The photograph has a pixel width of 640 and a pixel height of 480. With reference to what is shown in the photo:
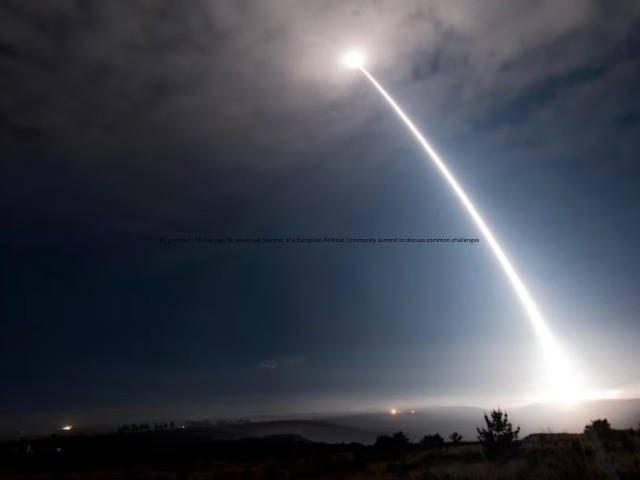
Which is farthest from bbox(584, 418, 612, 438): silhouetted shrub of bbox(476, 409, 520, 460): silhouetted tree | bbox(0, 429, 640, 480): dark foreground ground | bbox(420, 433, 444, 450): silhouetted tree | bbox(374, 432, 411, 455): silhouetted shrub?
bbox(374, 432, 411, 455): silhouetted shrub

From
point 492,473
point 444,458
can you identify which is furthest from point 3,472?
point 492,473

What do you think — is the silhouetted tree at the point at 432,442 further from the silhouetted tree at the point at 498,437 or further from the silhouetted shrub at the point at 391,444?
the silhouetted tree at the point at 498,437

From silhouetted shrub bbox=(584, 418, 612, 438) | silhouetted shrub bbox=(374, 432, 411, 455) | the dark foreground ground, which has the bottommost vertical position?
the dark foreground ground

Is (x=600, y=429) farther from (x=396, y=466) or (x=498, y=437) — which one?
(x=396, y=466)

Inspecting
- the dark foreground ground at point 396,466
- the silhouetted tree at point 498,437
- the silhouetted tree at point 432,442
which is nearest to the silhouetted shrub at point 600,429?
the dark foreground ground at point 396,466

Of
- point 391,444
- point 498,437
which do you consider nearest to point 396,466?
point 498,437

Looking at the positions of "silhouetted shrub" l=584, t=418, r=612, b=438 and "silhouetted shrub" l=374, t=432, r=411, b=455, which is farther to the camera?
"silhouetted shrub" l=374, t=432, r=411, b=455

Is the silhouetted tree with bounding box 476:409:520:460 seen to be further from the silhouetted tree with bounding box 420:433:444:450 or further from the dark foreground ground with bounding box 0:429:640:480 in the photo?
the silhouetted tree with bounding box 420:433:444:450
